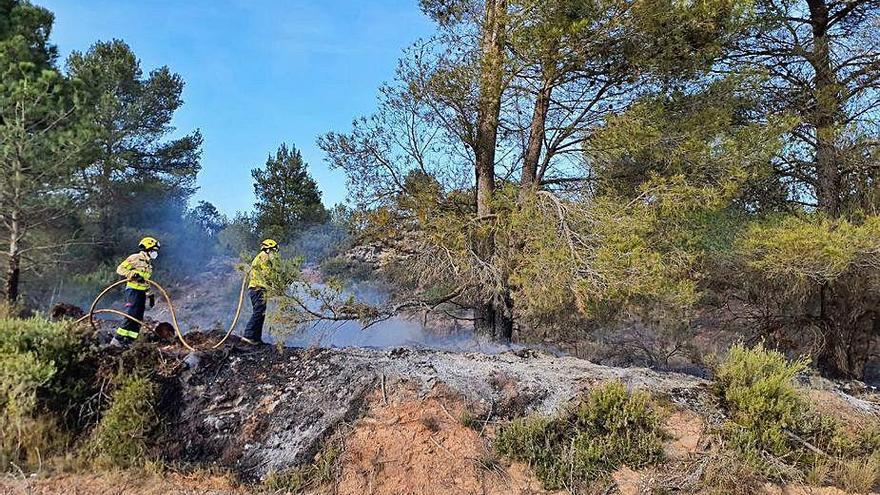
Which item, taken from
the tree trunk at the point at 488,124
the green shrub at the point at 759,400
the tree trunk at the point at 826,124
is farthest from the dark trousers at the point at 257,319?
the tree trunk at the point at 826,124

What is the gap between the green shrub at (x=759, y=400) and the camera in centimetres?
543

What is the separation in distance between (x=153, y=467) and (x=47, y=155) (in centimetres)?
871

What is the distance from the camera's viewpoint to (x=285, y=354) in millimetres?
7367

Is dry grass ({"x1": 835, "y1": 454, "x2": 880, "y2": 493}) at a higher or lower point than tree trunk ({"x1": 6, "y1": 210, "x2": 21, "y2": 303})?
lower

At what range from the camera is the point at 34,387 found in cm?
562

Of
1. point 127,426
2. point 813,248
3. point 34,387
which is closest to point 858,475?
point 813,248

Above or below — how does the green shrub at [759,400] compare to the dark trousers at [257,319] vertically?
Result: below

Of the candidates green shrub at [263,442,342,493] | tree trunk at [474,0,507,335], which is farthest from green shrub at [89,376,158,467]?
tree trunk at [474,0,507,335]

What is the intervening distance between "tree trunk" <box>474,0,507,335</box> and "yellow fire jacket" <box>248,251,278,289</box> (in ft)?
10.9

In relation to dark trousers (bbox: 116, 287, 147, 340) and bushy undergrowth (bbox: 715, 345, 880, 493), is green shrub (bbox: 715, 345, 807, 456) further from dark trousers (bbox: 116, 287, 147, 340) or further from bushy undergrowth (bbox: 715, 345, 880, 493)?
dark trousers (bbox: 116, 287, 147, 340)

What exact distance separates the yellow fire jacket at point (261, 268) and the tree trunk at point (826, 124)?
9537mm

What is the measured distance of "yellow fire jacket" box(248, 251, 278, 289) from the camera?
7.42 metres

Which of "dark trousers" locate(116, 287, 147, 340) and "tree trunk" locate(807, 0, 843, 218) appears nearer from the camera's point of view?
"dark trousers" locate(116, 287, 147, 340)

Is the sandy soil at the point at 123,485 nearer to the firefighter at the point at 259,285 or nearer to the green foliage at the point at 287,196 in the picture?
the firefighter at the point at 259,285
